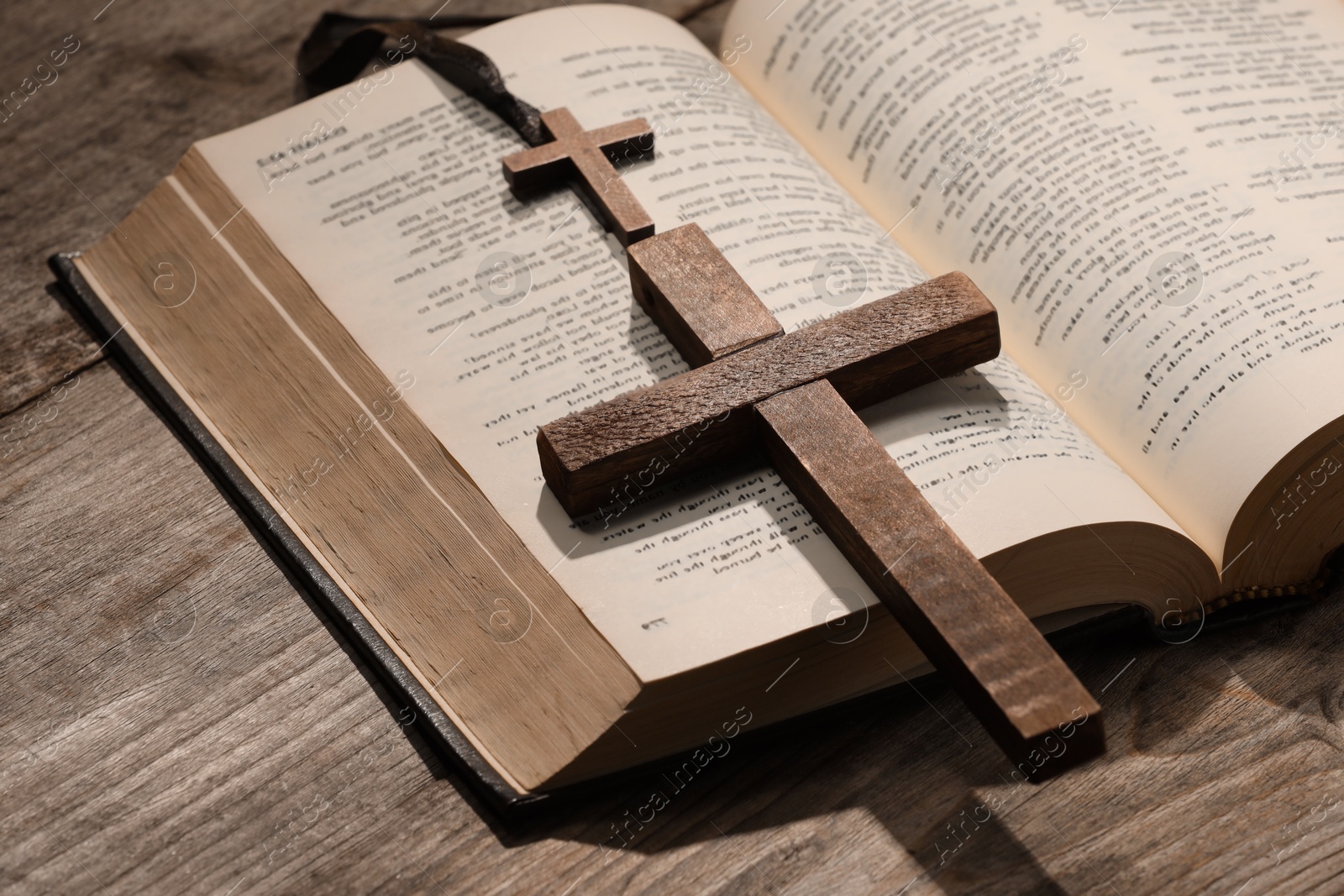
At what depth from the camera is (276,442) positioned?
3.35ft

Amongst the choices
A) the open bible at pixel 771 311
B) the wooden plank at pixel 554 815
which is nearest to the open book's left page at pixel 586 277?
the open bible at pixel 771 311

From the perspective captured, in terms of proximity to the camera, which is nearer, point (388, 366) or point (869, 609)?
point (869, 609)

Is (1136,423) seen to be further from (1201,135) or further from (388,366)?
(388,366)

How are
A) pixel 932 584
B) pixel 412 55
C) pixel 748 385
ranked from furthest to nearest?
pixel 412 55 → pixel 748 385 → pixel 932 584

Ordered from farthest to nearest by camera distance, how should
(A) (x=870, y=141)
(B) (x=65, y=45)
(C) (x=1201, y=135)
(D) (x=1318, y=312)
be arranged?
1. (B) (x=65, y=45)
2. (A) (x=870, y=141)
3. (C) (x=1201, y=135)
4. (D) (x=1318, y=312)

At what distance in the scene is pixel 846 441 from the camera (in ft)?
2.95

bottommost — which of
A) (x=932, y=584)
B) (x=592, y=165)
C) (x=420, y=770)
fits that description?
(x=420, y=770)

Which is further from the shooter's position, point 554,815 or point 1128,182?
point 1128,182

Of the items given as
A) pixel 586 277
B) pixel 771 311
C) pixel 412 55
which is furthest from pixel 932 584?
pixel 412 55

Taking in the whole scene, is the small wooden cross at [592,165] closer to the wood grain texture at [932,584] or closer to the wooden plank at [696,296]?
the wooden plank at [696,296]

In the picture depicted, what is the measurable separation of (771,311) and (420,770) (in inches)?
19.0

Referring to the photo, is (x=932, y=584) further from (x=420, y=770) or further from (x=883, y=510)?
(x=420, y=770)

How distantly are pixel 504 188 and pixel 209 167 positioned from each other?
0.95ft

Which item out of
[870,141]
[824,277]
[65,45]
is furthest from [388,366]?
[65,45]
